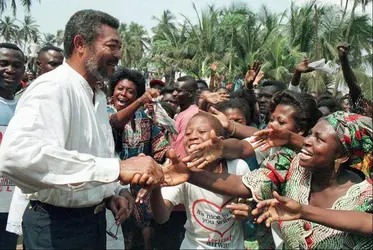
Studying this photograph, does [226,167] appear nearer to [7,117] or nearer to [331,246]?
[331,246]

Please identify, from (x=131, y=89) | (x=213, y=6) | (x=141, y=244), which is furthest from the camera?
(x=213, y=6)

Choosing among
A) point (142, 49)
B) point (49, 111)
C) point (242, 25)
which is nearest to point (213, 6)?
point (242, 25)

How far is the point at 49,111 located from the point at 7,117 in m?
1.81

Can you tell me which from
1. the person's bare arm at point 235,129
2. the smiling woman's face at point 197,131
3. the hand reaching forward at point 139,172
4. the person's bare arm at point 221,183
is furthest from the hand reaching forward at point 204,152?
the person's bare arm at point 235,129

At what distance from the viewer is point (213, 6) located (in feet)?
104

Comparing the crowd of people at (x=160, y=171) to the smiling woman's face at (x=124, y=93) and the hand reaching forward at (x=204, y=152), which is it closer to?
the hand reaching forward at (x=204, y=152)

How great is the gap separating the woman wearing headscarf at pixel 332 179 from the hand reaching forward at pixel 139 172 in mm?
709

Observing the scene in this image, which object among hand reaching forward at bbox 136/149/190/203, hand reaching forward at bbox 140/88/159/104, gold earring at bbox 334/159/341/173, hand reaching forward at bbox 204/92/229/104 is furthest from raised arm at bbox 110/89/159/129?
gold earring at bbox 334/159/341/173

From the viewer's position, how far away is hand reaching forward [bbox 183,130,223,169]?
2.53 m

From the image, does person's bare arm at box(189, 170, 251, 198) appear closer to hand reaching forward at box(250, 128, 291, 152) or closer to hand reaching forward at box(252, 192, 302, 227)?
hand reaching forward at box(250, 128, 291, 152)

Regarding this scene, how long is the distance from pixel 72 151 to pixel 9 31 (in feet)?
227

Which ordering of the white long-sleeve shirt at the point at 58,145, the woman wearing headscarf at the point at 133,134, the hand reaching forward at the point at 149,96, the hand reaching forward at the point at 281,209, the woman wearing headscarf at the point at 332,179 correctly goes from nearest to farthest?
the white long-sleeve shirt at the point at 58,145 → the hand reaching forward at the point at 281,209 → the woman wearing headscarf at the point at 332,179 → the hand reaching forward at the point at 149,96 → the woman wearing headscarf at the point at 133,134

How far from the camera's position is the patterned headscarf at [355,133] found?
2.45 meters

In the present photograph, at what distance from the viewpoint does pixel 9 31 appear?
65.3 meters
